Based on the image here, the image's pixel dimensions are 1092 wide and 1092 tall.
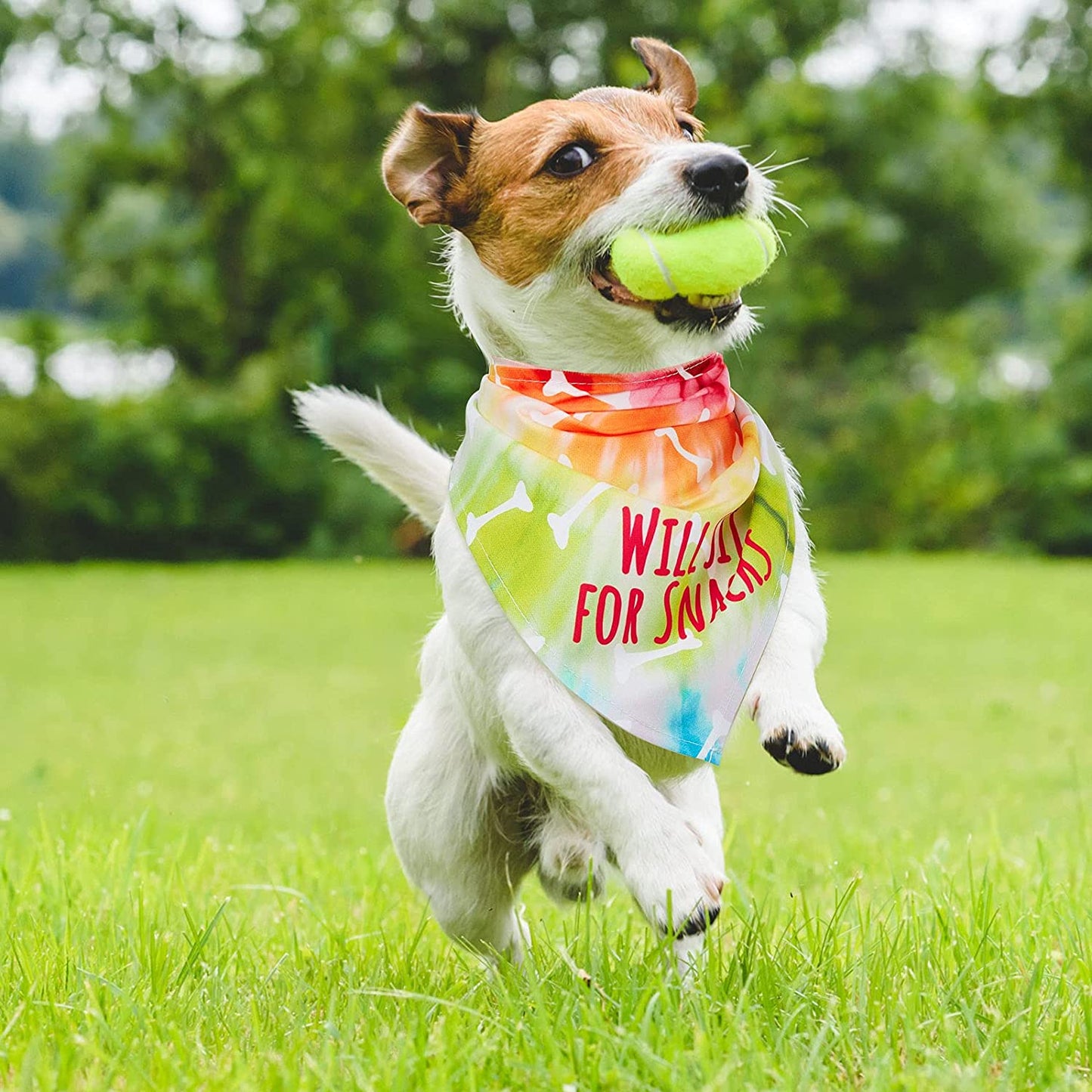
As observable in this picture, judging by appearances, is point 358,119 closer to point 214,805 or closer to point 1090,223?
point 1090,223

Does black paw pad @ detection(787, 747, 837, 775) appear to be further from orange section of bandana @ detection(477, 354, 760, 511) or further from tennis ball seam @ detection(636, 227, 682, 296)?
tennis ball seam @ detection(636, 227, 682, 296)

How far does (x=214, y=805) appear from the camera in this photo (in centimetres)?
615

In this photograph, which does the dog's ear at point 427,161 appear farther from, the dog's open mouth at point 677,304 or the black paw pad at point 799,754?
the black paw pad at point 799,754

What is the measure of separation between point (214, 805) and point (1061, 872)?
11.8ft

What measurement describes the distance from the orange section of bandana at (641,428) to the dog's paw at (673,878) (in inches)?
27.1

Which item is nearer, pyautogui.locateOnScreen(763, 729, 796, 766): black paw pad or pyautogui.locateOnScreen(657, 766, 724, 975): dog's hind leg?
pyautogui.locateOnScreen(763, 729, 796, 766): black paw pad

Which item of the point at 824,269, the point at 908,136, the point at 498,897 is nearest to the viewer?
the point at 498,897

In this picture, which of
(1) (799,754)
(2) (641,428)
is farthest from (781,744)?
(2) (641,428)

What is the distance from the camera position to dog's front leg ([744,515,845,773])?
2.43 m

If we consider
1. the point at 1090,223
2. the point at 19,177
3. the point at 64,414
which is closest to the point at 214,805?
the point at 64,414

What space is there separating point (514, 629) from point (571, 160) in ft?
3.22

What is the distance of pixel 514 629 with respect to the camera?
2.70 m

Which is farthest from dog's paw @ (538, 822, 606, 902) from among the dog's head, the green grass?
the dog's head

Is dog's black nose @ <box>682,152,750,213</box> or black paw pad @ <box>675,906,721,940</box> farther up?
dog's black nose @ <box>682,152,750,213</box>
